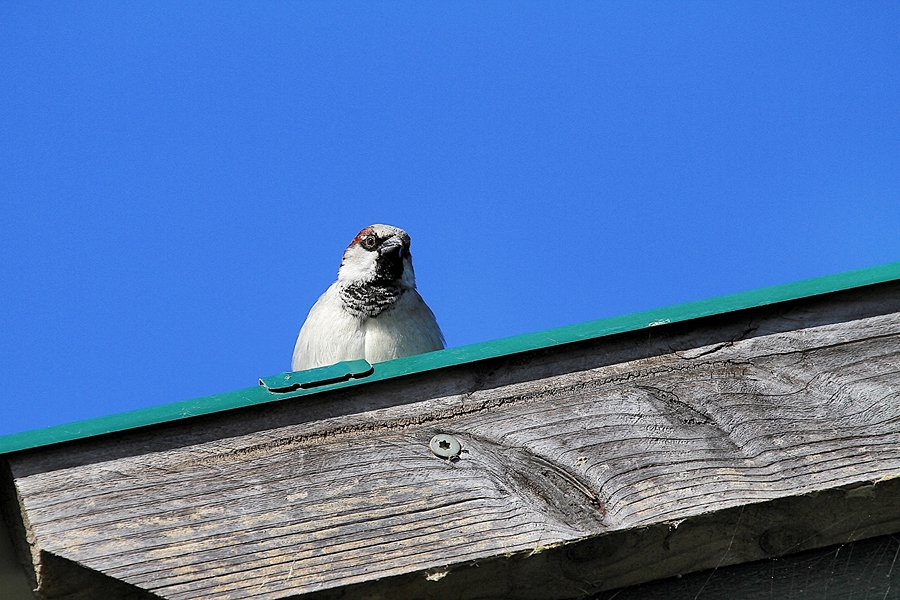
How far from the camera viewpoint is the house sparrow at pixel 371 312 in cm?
327

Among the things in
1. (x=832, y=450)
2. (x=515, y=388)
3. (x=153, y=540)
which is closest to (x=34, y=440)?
(x=153, y=540)

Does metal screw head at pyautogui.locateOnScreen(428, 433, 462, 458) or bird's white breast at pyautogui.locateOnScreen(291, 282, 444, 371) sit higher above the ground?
bird's white breast at pyautogui.locateOnScreen(291, 282, 444, 371)

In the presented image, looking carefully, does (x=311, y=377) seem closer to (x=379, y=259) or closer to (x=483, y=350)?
(x=483, y=350)

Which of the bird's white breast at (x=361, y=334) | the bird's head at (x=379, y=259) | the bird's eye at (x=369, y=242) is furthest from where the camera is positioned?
the bird's eye at (x=369, y=242)

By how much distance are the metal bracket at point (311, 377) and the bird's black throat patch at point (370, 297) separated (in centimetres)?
265

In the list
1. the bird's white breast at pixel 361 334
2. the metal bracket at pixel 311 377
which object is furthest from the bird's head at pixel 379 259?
the metal bracket at pixel 311 377

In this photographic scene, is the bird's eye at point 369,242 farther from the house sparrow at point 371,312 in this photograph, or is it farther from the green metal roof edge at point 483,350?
the green metal roof edge at point 483,350

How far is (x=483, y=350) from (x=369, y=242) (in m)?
3.17

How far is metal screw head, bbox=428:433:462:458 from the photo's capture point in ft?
→ 2.52

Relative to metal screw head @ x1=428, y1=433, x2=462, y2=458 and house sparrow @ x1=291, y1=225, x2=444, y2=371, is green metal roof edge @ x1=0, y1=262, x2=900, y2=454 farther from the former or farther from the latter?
house sparrow @ x1=291, y1=225, x2=444, y2=371

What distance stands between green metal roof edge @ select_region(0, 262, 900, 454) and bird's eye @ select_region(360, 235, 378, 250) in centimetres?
311

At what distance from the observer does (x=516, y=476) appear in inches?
29.8

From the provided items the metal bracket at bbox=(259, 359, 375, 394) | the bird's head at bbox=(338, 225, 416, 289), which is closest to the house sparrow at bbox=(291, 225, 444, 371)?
the bird's head at bbox=(338, 225, 416, 289)

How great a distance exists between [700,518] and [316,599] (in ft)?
0.99
